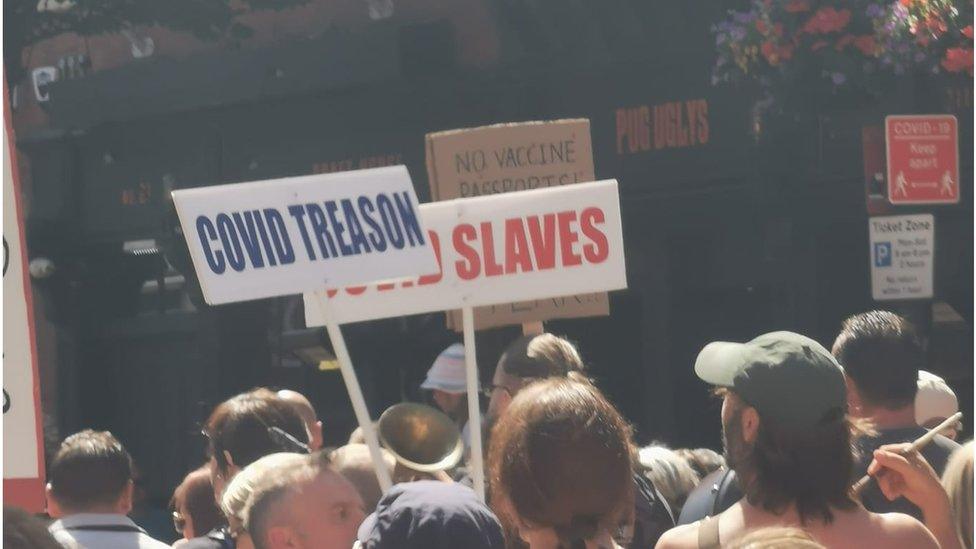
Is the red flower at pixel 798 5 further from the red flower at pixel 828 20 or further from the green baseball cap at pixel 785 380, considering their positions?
the green baseball cap at pixel 785 380

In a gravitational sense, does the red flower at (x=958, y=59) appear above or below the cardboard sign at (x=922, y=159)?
above

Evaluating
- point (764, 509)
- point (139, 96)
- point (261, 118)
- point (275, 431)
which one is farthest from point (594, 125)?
point (764, 509)

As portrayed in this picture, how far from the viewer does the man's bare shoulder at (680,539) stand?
3385 mm

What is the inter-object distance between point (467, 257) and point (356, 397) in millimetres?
659

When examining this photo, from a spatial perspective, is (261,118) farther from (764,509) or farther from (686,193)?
(764,509)

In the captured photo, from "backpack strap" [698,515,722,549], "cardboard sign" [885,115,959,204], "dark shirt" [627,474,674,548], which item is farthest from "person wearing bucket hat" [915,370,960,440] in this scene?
"cardboard sign" [885,115,959,204]

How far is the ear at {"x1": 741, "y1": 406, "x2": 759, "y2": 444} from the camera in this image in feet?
11.3

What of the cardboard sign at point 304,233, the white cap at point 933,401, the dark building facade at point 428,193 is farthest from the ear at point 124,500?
the dark building facade at point 428,193

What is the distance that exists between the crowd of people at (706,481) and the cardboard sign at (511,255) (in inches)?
21.8

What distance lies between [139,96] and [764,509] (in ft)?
32.7

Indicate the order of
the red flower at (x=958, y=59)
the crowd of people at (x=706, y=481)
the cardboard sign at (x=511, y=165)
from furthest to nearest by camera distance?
the red flower at (x=958, y=59)
the cardboard sign at (x=511, y=165)
the crowd of people at (x=706, y=481)

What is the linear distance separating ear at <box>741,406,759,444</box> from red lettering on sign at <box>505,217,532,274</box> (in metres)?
1.47

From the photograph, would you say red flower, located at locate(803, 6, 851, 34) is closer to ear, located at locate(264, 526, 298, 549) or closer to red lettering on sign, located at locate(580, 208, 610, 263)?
red lettering on sign, located at locate(580, 208, 610, 263)

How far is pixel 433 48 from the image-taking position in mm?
11211
